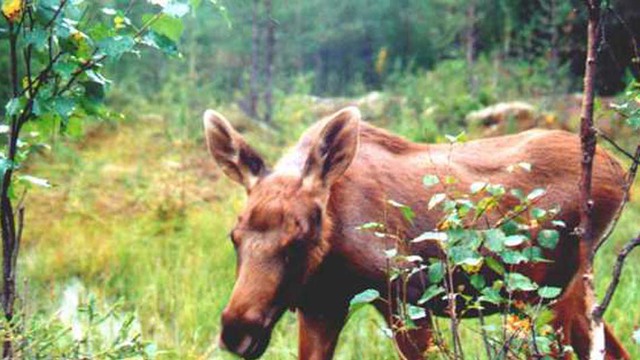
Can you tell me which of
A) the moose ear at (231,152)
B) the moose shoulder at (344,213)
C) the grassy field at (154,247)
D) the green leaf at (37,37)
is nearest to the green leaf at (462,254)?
the moose shoulder at (344,213)

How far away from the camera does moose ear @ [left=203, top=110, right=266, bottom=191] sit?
4.06 m

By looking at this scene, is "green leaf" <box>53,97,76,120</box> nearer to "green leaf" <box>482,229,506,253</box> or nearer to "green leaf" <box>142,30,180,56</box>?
"green leaf" <box>142,30,180,56</box>

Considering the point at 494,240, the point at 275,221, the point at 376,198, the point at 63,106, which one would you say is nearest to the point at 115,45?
the point at 63,106

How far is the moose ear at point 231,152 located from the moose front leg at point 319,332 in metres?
0.68

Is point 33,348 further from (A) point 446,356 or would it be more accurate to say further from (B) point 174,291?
(B) point 174,291

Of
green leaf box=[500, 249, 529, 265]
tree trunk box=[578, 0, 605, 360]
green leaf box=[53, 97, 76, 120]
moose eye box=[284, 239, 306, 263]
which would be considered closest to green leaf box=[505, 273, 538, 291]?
green leaf box=[500, 249, 529, 265]

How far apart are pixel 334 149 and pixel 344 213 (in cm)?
29

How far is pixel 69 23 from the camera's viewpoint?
10.4 feet

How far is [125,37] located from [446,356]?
1.53 meters

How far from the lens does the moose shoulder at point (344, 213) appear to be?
353 centimetres

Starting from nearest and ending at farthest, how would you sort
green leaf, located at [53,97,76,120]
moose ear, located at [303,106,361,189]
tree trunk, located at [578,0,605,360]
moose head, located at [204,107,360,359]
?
tree trunk, located at [578,0,605,360], green leaf, located at [53,97,76,120], moose head, located at [204,107,360,359], moose ear, located at [303,106,361,189]

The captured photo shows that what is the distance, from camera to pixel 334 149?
4000 millimetres

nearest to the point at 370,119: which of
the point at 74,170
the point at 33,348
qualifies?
the point at 74,170

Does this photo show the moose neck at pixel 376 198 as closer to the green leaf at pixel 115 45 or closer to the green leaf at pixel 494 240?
the green leaf at pixel 494 240
